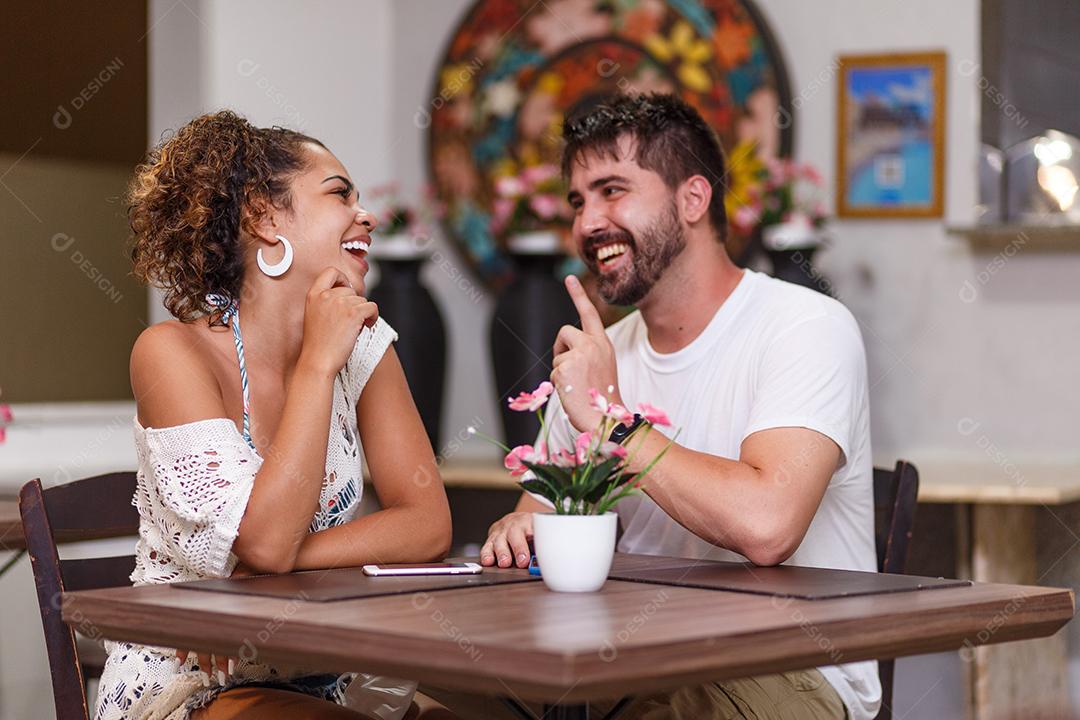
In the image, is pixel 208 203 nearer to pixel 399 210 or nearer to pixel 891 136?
pixel 399 210

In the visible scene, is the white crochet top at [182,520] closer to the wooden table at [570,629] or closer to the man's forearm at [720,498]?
the wooden table at [570,629]

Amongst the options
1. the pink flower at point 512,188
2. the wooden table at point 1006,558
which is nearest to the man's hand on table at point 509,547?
the wooden table at point 1006,558

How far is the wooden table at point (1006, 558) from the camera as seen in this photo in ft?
10.4

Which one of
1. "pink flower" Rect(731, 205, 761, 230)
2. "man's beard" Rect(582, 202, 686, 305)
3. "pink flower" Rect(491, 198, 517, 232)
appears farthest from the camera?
"pink flower" Rect(491, 198, 517, 232)

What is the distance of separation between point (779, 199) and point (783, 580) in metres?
2.41

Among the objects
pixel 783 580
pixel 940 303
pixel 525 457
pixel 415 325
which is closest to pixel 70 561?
pixel 525 457

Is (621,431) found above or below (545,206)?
below

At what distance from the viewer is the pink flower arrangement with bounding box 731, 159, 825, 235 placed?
3.88 m

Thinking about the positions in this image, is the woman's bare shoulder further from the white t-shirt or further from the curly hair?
the white t-shirt

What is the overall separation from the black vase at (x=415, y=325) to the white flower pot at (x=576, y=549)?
2.51 metres

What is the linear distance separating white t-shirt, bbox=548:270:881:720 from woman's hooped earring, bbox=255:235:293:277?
606mm

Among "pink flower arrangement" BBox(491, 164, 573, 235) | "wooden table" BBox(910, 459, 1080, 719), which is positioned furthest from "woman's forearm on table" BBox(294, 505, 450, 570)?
"pink flower arrangement" BBox(491, 164, 573, 235)

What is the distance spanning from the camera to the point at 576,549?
1525 millimetres

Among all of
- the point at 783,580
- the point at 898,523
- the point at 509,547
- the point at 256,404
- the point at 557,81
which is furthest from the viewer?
the point at 557,81
